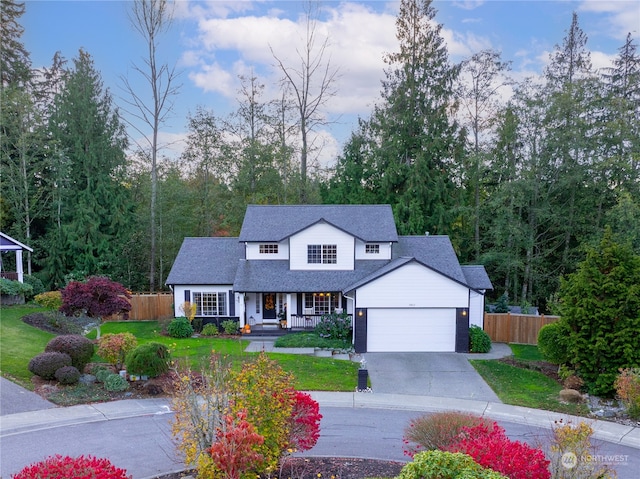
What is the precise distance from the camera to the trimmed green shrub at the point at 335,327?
21359 millimetres

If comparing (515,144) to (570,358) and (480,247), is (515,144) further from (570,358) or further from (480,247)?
(570,358)

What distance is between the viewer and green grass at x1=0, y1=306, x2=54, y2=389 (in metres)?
15.4

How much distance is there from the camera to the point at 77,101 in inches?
1222

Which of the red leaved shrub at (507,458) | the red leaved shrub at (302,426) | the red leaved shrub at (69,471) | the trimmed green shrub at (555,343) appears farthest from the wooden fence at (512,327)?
the red leaved shrub at (69,471)

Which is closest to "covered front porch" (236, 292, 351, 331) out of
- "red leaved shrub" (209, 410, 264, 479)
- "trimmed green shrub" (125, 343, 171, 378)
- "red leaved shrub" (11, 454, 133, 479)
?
"trimmed green shrub" (125, 343, 171, 378)

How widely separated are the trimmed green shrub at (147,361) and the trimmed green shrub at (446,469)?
10415mm

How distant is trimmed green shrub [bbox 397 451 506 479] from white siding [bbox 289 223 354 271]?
57.6 ft

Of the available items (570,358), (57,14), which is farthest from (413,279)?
(57,14)

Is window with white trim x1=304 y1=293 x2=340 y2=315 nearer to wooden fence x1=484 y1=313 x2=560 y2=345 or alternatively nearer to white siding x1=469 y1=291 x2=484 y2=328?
white siding x1=469 y1=291 x2=484 y2=328

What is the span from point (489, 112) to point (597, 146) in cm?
664

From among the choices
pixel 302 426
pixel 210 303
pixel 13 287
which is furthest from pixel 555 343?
pixel 13 287

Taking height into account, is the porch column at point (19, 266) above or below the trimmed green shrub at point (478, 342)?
above

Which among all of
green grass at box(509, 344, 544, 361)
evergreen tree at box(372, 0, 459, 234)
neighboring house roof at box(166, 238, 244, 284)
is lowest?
green grass at box(509, 344, 544, 361)

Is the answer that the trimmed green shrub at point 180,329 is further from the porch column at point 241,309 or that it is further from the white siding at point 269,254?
the white siding at point 269,254
